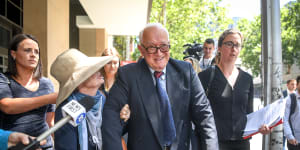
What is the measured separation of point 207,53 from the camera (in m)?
5.10

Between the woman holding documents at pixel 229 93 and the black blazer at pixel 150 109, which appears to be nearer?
the black blazer at pixel 150 109

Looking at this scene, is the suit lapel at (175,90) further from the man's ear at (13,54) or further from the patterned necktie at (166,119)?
the man's ear at (13,54)

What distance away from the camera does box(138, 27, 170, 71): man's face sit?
2.27 metres

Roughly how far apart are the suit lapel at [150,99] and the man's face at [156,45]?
0.09 metres

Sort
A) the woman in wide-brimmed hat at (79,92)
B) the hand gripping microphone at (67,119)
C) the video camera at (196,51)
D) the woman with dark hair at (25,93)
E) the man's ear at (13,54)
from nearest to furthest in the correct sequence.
Result: the hand gripping microphone at (67,119) < the woman in wide-brimmed hat at (79,92) < the woman with dark hair at (25,93) < the man's ear at (13,54) < the video camera at (196,51)

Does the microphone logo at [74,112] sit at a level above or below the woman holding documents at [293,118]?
above

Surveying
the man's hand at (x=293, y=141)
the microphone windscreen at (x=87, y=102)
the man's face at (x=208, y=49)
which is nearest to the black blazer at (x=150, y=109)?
the microphone windscreen at (x=87, y=102)

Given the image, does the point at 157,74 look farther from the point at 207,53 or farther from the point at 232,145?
the point at 207,53

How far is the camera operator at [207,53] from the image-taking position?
16.5ft

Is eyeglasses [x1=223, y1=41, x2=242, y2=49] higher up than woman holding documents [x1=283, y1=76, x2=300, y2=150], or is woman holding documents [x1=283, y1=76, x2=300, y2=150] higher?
eyeglasses [x1=223, y1=41, x2=242, y2=49]

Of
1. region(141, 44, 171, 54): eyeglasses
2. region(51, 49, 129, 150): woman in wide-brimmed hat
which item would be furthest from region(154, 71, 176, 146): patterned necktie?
region(51, 49, 129, 150): woman in wide-brimmed hat

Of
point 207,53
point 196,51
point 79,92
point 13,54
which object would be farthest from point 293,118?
point 13,54

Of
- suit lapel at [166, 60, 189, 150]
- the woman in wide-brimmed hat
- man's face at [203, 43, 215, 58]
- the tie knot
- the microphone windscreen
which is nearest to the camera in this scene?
the microphone windscreen

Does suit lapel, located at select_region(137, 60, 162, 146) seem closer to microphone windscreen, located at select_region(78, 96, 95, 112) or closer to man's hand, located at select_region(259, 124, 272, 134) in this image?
microphone windscreen, located at select_region(78, 96, 95, 112)
